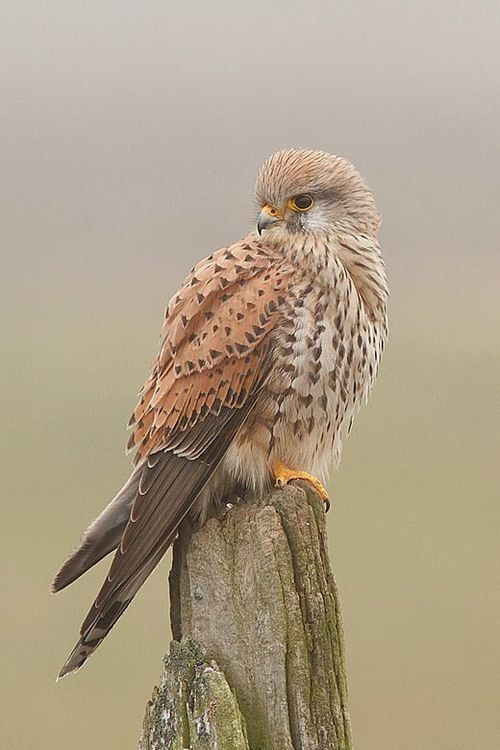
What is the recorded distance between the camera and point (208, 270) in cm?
242

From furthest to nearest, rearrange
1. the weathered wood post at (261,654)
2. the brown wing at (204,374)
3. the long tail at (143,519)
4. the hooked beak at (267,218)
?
the hooked beak at (267,218) < the brown wing at (204,374) < the long tail at (143,519) < the weathered wood post at (261,654)

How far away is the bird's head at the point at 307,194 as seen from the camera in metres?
2.52

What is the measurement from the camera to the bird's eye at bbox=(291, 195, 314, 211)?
2.55m

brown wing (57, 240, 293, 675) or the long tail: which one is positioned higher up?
brown wing (57, 240, 293, 675)

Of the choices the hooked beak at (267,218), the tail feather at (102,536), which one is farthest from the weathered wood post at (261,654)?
the hooked beak at (267,218)

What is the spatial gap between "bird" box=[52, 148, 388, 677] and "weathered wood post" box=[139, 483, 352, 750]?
12.1 inches

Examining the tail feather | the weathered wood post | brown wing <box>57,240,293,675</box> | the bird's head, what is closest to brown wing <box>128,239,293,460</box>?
brown wing <box>57,240,293,675</box>

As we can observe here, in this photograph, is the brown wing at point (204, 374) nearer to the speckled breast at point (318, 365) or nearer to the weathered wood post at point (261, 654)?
the speckled breast at point (318, 365)

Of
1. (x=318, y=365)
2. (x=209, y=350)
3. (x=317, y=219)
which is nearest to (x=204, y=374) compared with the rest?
(x=209, y=350)

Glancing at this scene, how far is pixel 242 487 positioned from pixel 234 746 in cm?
83

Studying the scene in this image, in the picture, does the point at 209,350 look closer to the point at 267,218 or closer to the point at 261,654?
the point at 267,218

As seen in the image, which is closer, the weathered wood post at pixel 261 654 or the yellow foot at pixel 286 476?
the weathered wood post at pixel 261 654

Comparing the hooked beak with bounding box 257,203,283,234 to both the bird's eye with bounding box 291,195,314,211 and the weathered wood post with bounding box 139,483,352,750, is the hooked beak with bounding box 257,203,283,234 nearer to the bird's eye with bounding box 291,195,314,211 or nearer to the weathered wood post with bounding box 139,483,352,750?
the bird's eye with bounding box 291,195,314,211

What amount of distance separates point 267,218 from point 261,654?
114 cm
